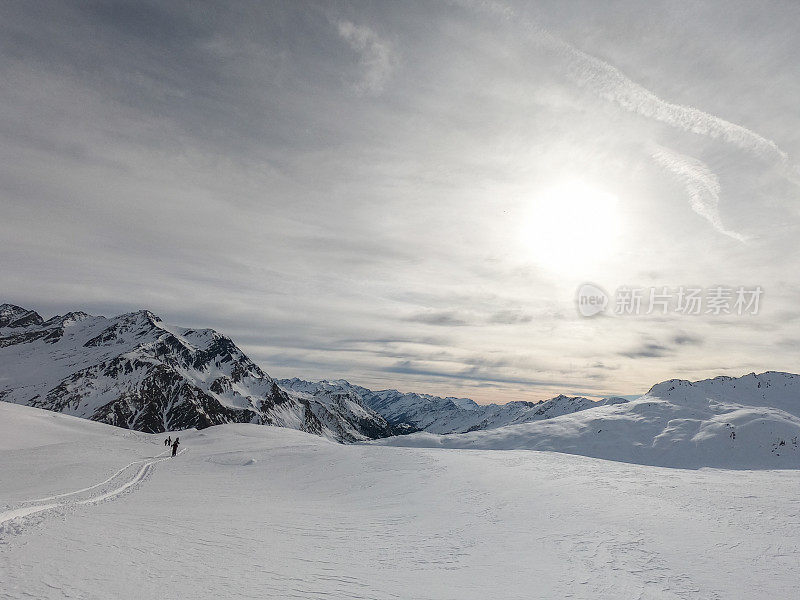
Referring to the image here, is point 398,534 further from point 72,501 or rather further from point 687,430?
point 687,430

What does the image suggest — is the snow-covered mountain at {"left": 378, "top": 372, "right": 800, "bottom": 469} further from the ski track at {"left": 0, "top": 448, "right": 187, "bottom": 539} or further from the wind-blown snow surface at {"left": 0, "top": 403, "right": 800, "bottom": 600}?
the ski track at {"left": 0, "top": 448, "right": 187, "bottom": 539}

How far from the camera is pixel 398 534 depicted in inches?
611

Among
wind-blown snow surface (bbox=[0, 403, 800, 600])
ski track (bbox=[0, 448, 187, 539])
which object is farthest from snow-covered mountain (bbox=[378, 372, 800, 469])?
ski track (bbox=[0, 448, 187, 539])

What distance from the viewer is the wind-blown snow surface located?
1010 centimetres

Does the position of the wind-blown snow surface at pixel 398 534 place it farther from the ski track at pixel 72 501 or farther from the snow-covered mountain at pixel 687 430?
the snow-covered mountain at pixel 687 430

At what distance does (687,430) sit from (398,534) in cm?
9544

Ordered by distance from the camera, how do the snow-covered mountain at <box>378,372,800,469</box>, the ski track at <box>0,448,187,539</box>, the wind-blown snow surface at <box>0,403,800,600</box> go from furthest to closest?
the snow-covered mountain at <box>378,372,800,469</box>
the ski track at <box>0,448,187,539</box>
the wind-blown snow surface at <box>0,403,800,600</box>

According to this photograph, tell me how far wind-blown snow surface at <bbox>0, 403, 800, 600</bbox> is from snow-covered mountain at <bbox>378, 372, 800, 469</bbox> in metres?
64.3

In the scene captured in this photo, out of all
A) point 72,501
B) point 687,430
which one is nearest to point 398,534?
point 72,501

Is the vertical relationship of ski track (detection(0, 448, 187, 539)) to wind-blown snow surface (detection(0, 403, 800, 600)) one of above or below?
below

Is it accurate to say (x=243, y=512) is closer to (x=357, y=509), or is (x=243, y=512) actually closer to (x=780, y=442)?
(x=357, y=509)

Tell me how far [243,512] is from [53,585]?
1011 centimetres

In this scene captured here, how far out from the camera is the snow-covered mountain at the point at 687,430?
7519cm

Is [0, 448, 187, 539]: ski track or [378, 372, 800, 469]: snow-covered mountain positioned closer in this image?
[0, 448, 187, 539]: ski track
